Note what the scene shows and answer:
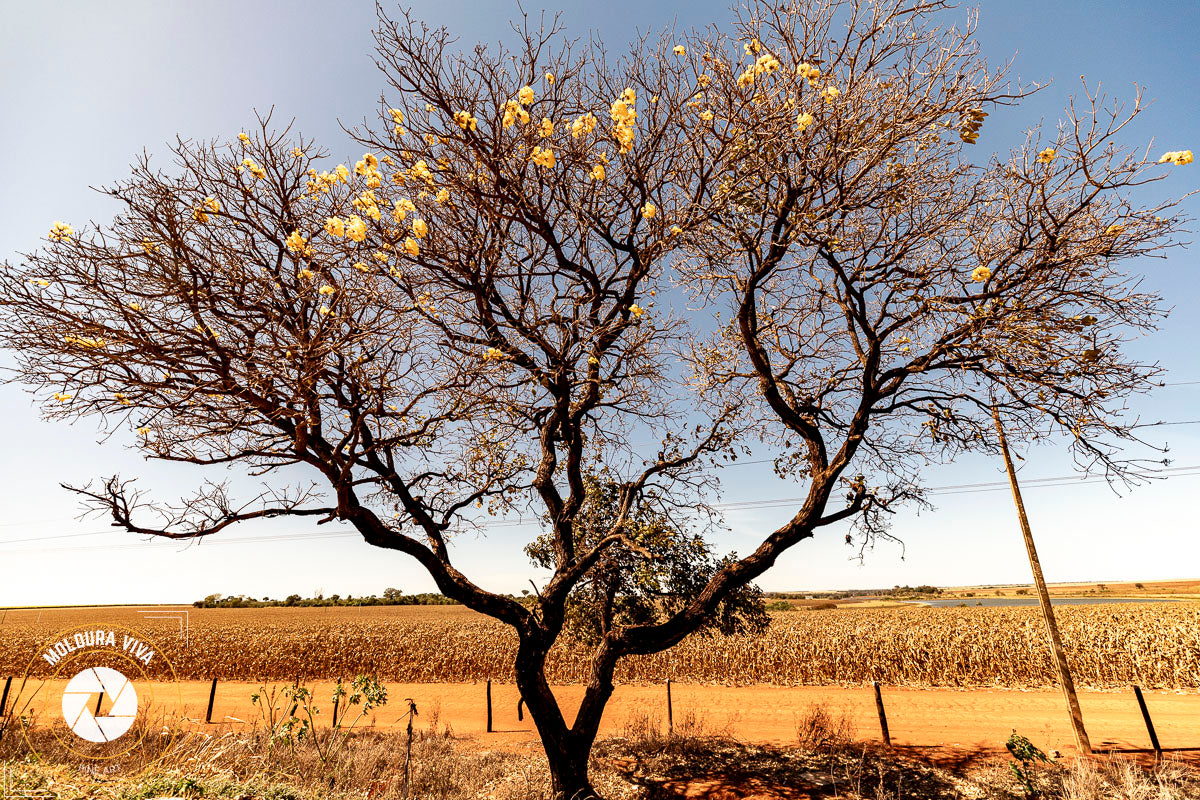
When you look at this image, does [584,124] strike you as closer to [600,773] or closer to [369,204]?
[369,204]

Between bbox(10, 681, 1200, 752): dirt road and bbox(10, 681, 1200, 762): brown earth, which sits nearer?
bbox(10, 681, 1200, 762): brown earth

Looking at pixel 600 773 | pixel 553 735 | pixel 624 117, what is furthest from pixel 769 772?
pixel 624 117

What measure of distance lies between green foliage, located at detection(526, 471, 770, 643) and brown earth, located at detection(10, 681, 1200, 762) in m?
3.17

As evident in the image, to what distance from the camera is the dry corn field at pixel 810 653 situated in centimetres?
1764

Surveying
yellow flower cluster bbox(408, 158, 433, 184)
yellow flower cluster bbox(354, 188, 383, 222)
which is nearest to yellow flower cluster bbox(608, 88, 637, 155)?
yellow flower cluster bbox(408, 158, 433, 184)

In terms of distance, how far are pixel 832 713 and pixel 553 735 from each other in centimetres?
1201

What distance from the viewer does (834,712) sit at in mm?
14578

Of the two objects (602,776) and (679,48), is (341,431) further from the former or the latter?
(602,776)

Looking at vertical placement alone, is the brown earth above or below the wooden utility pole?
below

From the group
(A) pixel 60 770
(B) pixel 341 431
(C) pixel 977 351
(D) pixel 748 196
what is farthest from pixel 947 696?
(A) pixel 60 770

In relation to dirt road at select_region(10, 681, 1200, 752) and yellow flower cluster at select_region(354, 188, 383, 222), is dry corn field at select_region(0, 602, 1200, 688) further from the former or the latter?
yellow flower cluster at select_region(354, 188, 383, 222)

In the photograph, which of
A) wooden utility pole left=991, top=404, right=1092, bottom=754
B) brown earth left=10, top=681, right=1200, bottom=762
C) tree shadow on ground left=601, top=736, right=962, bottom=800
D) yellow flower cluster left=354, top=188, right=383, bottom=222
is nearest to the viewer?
yellow flower cluster left=354, top=188, right=383, bottom=222

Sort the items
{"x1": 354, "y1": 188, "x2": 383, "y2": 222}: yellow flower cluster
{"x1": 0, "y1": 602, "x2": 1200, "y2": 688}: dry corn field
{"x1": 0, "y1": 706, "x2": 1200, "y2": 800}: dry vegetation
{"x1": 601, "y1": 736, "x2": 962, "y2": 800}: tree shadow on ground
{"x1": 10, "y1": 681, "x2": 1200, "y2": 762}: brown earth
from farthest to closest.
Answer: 1. {"x1": 0, "y1": 602, "x2": 1200, "y2": 688}: dry corn field
2. {"x1": 10, "y1": 681, "x2": 1200, "y2": 762}: brown earth
3. {"x1": 601, "y1": 736, "x2": 962, "y2": 800}: tree shadow on ground
4. {"x1": 354, "y1": 188, "x2": 383, "y2": 222}: yellow flower cluster
5. {"x1": 0, "y1": 706, "x2": 1200, "y2": 800}: dry vegetation

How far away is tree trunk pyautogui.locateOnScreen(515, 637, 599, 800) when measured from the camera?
629cm
